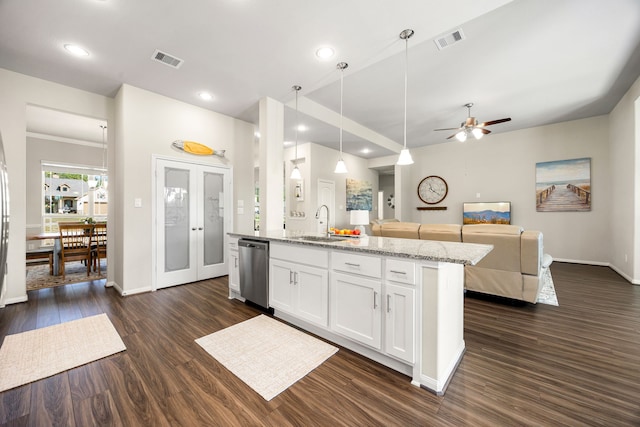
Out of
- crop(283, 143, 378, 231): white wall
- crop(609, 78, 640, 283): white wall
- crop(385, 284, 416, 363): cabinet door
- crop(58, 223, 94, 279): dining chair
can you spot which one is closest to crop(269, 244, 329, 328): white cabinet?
crop(385, 284, 416, 363): cabinet door

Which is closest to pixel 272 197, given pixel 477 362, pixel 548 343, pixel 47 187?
pixel 477 362

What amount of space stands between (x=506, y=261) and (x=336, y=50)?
3234 millimetres

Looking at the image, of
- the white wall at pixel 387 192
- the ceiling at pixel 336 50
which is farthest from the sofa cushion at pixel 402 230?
the white wall at pixel 387 192

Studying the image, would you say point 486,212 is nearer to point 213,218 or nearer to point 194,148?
point 213,218

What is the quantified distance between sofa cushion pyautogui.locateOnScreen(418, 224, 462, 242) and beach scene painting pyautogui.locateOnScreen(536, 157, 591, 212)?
405cm

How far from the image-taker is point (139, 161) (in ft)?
12.2

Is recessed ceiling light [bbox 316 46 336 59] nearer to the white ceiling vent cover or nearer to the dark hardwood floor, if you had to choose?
the white ceiling vent cover

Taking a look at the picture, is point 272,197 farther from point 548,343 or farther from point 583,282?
point 583,282

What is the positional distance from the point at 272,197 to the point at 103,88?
2.89m

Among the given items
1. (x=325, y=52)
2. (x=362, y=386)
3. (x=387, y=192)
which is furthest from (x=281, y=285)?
(x=387, y=192)

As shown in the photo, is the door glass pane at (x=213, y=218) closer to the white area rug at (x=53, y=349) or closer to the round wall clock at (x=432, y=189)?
the white area rug at (x=53, y=349)

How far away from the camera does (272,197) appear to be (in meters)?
4.02

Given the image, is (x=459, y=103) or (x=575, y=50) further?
(x=459, y=103)

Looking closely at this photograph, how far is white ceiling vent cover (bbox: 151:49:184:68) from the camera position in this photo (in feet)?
9.66
